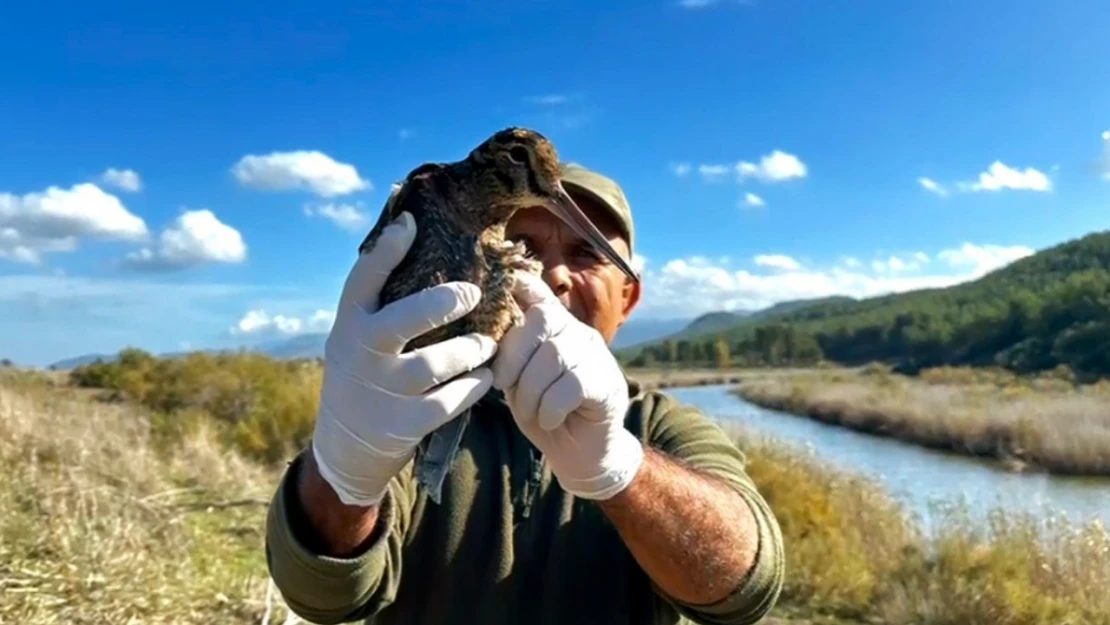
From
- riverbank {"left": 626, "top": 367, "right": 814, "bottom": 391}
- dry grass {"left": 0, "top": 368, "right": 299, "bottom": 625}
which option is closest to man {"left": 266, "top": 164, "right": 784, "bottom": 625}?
dry grass {"left": 0, "top": 368, "right": 299, "bottom": 625}

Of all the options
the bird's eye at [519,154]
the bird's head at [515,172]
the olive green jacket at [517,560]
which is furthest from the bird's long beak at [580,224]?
the olive green jacket at [517,560]

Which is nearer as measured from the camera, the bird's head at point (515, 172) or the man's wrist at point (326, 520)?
the bird's head at point (515, 172)

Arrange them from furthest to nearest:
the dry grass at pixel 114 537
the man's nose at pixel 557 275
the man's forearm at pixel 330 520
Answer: the dry grass at pixel 114 537 → the man's nose at pixel 557 275 → the man's forearm at pixel 330 520

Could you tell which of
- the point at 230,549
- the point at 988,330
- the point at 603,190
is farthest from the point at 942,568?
the point at 988,330

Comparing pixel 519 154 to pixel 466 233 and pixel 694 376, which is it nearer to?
pixel 466 233


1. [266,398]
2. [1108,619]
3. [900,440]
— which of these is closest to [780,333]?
[900,440]

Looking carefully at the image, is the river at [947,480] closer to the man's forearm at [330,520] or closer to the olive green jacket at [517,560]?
the olive green jacket at [517,560]
